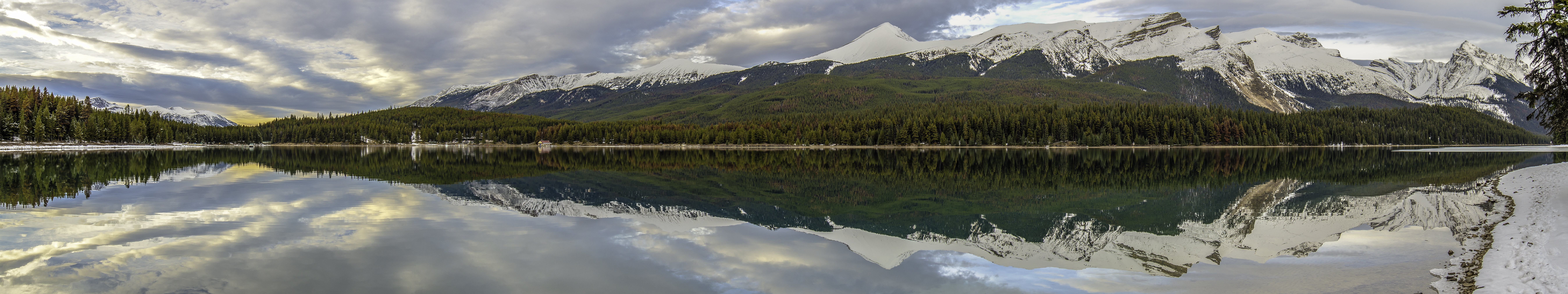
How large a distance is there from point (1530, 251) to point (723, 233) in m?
15.7

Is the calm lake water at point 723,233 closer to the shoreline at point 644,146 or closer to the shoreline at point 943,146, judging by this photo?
the shoreline at point 644,146

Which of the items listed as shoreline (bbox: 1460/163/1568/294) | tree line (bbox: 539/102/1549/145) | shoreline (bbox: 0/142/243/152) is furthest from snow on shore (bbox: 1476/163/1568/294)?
shoreline (bbox: 0/142/243/152)

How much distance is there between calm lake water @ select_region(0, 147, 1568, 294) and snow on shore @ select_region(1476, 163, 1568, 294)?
2.73 feet

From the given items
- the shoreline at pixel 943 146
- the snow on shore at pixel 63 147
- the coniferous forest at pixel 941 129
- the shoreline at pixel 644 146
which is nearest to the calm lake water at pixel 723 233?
the snow on shore at pixel 63 147

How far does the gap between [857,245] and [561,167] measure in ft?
144

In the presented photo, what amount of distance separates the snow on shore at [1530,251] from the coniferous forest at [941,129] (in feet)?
364

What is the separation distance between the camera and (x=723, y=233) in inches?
645

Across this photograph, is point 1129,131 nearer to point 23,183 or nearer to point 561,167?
point 561,167

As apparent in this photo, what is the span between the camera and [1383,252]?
13758 mm

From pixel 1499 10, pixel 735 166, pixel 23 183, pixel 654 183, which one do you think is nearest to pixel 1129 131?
pixel 735 166

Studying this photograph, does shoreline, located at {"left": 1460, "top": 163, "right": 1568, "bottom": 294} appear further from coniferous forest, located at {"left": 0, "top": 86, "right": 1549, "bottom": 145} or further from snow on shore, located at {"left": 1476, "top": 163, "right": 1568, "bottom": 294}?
coniferous forest, located at {"left": 0, "top": 86, "right": 1549, "bottom": 145}

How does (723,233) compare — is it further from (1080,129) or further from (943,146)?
(1080,129)

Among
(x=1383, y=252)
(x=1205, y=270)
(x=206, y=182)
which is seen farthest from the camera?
(x=206, y=182)

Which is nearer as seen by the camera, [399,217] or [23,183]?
[399,217]
